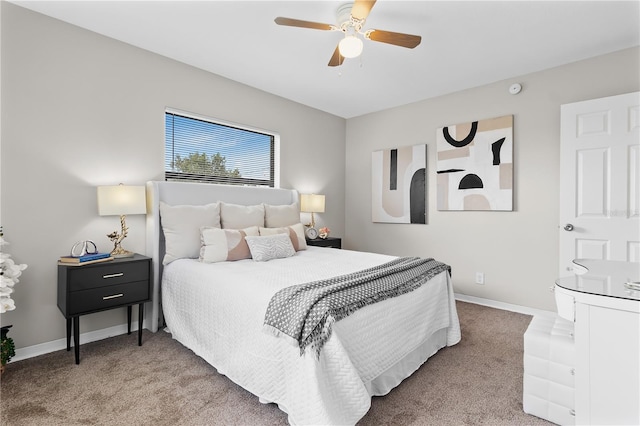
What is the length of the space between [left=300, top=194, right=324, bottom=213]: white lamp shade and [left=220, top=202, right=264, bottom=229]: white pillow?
0.91 metres

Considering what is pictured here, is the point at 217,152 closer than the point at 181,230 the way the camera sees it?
No

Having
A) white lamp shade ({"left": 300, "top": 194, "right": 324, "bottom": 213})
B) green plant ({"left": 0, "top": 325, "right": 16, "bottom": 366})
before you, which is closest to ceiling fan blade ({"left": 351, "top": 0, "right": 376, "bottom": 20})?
white lamp shade ({"left": 300, "top": 194, "right": 324, "bottom": 213})

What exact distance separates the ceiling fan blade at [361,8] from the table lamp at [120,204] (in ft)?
6.87

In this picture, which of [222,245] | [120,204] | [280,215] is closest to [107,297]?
[120,204]

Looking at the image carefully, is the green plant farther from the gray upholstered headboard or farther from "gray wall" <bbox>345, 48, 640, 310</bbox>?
"gray wall" <bbox>345, 48, 640, 310</bbox>

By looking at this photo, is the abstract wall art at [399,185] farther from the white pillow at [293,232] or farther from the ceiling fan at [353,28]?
the ceiling fan at [353,28]

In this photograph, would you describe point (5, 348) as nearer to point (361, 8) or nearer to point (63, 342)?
point (63, 342)

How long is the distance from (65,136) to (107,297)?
1.30 metres

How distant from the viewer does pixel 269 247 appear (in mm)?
2816

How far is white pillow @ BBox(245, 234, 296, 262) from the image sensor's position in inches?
108

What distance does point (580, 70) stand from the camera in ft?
10.2

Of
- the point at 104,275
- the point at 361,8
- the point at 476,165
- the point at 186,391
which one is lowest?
the point at 186,391

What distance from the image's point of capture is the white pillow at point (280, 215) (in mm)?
3439

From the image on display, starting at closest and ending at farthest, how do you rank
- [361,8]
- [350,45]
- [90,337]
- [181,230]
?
[361,8], [350,45], [90,337], [181,230]
